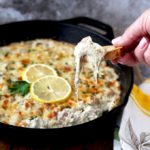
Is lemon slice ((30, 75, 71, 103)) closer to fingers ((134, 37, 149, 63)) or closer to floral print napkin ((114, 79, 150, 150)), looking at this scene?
floral print napkin ((114, 79, 150, 150))

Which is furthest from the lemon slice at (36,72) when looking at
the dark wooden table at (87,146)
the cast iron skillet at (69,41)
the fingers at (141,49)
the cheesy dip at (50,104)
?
the fingers at (141,49)

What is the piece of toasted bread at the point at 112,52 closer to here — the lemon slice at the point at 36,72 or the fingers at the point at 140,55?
the fingers at the point at 140,55

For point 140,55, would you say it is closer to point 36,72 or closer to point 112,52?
point 112,52

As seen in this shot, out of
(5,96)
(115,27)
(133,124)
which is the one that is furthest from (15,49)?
(133,124)

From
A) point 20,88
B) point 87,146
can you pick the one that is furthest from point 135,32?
point 20,88

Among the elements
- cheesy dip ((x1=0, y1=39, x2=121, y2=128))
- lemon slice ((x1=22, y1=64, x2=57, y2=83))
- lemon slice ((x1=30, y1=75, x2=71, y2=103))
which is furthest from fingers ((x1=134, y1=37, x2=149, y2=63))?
lemon slice ((x1=22, y1=64, x2=57, y2=83))
